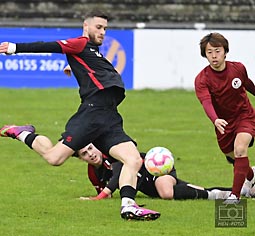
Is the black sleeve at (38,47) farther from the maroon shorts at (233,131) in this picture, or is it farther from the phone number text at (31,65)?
the phone number text at (31,65)

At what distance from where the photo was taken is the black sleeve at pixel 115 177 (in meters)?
10.6

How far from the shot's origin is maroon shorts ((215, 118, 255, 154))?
34.6 ft

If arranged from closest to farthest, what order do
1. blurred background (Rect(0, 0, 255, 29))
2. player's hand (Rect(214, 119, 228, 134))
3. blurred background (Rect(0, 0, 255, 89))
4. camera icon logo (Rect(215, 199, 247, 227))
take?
camera icon logo (Rect(215, 199, 247, 227)) → player's hand (Rect(214, 119, 228, 134)) → blurred background (Rect(0, 0, 255, 89)) → blurred background (Rect(0, 0, 255, 29))

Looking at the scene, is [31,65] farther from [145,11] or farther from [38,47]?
[38,47]

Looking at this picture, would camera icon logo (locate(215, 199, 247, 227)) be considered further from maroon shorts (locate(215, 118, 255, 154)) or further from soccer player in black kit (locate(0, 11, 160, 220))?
soccer player in black kit (locate(0, 11, 160, 220))

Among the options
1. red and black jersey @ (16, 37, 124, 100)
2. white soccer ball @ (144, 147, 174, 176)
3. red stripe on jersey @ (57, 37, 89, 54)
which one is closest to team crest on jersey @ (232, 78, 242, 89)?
white soccer ball @ (144, 147, 174, 176)

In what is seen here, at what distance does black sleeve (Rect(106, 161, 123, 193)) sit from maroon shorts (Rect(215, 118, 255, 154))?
3.60 feet

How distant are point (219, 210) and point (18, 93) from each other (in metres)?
13.4

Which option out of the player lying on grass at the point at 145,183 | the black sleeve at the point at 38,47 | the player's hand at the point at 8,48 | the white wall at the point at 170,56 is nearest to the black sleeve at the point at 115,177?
the player lying on grass at the point at 145,183

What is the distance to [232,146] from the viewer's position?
1084 centimetres

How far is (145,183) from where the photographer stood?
10898mm

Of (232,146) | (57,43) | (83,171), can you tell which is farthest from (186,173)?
(57,43)

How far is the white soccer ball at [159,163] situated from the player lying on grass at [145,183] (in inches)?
19.0

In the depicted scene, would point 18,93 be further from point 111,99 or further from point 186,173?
point 111,99
